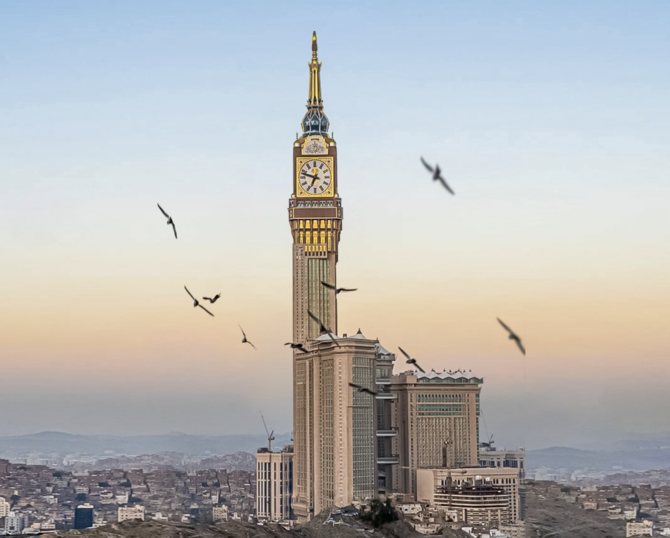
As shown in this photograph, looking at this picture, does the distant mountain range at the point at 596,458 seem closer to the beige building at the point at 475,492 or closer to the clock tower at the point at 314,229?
the beige building at the point at 475,492

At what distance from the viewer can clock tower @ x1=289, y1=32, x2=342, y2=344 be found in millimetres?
97000

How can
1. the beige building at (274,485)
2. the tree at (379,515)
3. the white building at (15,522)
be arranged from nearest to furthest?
1. the tree at (379,515)
2. the white building at (15,522)
3. the beige building at (274,485)

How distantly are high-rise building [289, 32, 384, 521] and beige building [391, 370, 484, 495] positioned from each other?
5403 mm

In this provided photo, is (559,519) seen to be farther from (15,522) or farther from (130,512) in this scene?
(15,522)

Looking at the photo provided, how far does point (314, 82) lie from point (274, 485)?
116 feet

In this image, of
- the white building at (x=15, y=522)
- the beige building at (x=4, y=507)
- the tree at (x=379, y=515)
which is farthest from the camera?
the beige building at (x=4, y=507)

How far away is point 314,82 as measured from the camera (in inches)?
3930

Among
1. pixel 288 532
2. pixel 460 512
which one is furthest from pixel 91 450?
pixel 288 532

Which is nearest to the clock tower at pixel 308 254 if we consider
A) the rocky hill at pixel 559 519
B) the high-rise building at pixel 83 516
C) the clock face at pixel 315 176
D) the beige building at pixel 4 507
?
the clock face at pixel 315 176

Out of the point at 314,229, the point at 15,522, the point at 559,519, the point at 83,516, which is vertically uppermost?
the point at 314,229

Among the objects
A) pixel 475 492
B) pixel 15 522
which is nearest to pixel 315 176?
pixel 475 492

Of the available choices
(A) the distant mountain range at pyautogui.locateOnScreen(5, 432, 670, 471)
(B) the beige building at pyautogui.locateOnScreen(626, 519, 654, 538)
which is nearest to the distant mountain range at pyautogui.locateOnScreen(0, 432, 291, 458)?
(A) the distant mountain range at pyautogui.locateOnScreen(5, 432, 670, 471)

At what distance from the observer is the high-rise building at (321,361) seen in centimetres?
8919

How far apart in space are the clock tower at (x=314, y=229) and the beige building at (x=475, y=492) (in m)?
15.2
